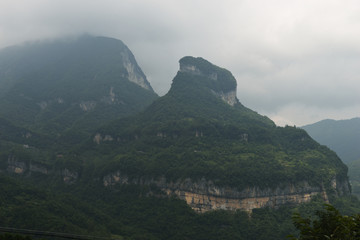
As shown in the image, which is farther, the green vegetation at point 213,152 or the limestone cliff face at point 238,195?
the green vegetation at point 213,152

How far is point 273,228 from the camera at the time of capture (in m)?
116

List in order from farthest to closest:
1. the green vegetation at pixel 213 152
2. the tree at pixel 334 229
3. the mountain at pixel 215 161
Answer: the green vegetation at pixel 213 152 < the mountain at pixel 215 161 < the tree at pixel 334 229

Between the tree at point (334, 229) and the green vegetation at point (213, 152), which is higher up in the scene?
the green vegetation at point (213, 152)

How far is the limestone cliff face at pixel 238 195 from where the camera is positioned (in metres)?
127

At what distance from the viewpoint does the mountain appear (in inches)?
5081

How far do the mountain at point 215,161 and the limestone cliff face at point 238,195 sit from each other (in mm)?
338

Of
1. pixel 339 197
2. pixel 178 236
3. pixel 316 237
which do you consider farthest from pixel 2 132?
pixel 316 237

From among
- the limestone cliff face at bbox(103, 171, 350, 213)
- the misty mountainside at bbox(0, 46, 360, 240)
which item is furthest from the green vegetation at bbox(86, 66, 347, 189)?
the limestone cliff face at bbox(103, 171, 350, 213)

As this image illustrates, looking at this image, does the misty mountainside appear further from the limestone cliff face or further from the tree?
A: the tree

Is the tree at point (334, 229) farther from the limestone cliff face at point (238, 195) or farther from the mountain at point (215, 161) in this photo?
the mountain at point (215, 161)

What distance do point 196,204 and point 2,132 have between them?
404 feet

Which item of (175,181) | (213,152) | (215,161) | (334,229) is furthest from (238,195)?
(334,229)

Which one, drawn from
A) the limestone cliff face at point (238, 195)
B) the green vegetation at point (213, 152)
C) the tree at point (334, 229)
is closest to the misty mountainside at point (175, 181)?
the limestone cliff face at point (238, 195)

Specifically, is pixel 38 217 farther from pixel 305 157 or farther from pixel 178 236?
pixel 305 157
